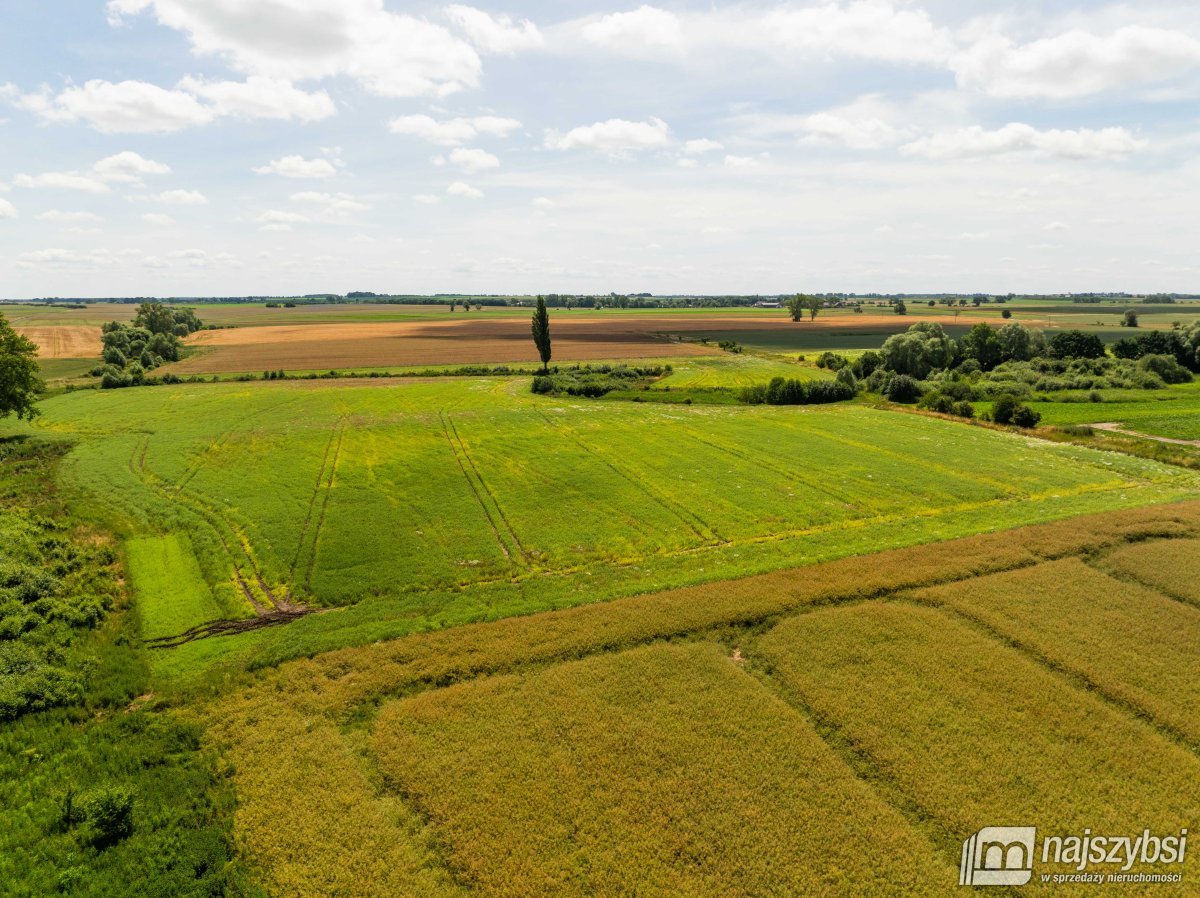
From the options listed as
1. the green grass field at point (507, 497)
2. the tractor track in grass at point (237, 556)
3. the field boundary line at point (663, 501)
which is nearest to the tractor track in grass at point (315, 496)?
the green grass field at point (507, 497)

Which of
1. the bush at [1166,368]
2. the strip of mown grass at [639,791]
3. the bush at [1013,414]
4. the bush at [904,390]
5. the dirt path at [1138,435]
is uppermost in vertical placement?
the bush at [1166,368]

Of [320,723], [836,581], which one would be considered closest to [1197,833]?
[836,581]

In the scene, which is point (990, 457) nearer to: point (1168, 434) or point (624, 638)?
point (1168, 434)

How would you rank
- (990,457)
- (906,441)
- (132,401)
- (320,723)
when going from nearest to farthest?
(320,723) → (990,457) → (906,441) → (132,401)

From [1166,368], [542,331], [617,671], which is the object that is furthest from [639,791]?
[1166,368]

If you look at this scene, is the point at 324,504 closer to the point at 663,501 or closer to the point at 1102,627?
A: the point at 663,501

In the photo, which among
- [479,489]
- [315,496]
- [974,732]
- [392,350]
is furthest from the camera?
[392,350]

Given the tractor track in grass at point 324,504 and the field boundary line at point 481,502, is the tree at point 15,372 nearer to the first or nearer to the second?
the tractor track in grass at point 324,504
